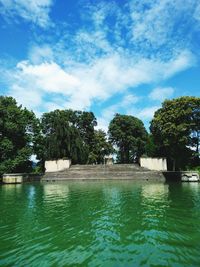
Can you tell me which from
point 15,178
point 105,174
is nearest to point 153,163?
point 105,174

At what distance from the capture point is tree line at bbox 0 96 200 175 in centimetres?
3045

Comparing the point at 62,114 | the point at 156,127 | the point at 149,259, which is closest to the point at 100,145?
the point at 62,114

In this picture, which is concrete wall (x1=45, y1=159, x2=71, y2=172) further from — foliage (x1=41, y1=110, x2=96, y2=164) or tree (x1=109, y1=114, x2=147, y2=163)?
tree (x1=109, y1=114, x2=147, y2=163)

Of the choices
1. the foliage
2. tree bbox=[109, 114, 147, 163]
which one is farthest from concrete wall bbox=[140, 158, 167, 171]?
tree bbox=[109, 114, 147, 163]

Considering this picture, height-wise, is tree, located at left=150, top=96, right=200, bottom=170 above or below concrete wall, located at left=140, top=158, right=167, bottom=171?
above

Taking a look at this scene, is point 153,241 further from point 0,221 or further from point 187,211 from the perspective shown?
point 0,221

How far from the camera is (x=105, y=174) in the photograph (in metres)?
33.3

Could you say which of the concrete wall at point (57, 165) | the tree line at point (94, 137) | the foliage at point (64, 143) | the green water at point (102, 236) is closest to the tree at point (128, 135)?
the tree line at point (94, 137)

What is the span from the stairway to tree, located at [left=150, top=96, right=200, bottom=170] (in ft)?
12.3

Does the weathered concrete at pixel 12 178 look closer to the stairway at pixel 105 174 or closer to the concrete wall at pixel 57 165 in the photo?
the stairway at pixel 105 174

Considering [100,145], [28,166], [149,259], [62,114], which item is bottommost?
[149,259]

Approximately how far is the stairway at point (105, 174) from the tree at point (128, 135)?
50.5ft

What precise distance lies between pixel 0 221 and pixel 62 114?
133ft

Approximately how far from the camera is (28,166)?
123ft
